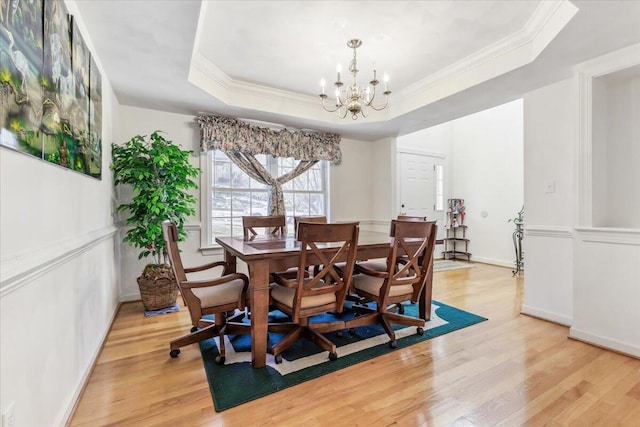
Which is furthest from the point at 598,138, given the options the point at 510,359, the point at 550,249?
Answer: the point at 510,359

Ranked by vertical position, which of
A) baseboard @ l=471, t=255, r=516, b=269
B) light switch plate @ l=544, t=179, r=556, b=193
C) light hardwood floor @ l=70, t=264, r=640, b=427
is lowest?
light hardwood floor @ l=70, t=264, r=640, b=427

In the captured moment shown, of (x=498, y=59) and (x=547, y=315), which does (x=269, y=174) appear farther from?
(x=547, y=315)

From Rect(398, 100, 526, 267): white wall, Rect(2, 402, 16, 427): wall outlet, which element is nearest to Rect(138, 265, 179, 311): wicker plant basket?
Rect(2, 402, 16, 427): wall outlet

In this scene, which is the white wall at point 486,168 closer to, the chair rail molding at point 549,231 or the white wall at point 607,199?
the chair rail molding at point 549,231

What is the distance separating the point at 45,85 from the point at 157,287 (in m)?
A: 2.22

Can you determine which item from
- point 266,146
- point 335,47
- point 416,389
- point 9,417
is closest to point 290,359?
point 416,389

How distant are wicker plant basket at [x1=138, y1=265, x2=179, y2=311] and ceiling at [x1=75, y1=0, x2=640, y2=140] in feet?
6.04

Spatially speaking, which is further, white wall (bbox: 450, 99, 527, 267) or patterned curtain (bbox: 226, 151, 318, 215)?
white wall (bbox: 450, 99, 527, 267)

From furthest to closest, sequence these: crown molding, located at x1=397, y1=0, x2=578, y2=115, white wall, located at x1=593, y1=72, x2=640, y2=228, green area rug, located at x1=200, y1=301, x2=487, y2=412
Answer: white wall, located at x1=593, y1=72, x2=640, y2=228
crown molding, located at x1=397, y1=0, x2=578, y2=115
green area rug, located at x1=200, y1=301, x2=487, y2=412

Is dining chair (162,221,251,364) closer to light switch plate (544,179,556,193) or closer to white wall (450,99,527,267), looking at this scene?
light switch plate (544,179,556,193)

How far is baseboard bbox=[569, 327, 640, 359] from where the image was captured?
2098 millimetres

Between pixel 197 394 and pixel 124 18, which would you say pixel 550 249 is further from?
pixel 124 18

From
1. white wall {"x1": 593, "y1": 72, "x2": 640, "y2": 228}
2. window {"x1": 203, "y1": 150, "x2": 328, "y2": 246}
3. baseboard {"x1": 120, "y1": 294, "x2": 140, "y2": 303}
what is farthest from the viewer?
window {"x1": 203, "y1": 150, "x2": 328, "y2": 246}

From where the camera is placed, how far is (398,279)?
Answer: 2.28 metres
